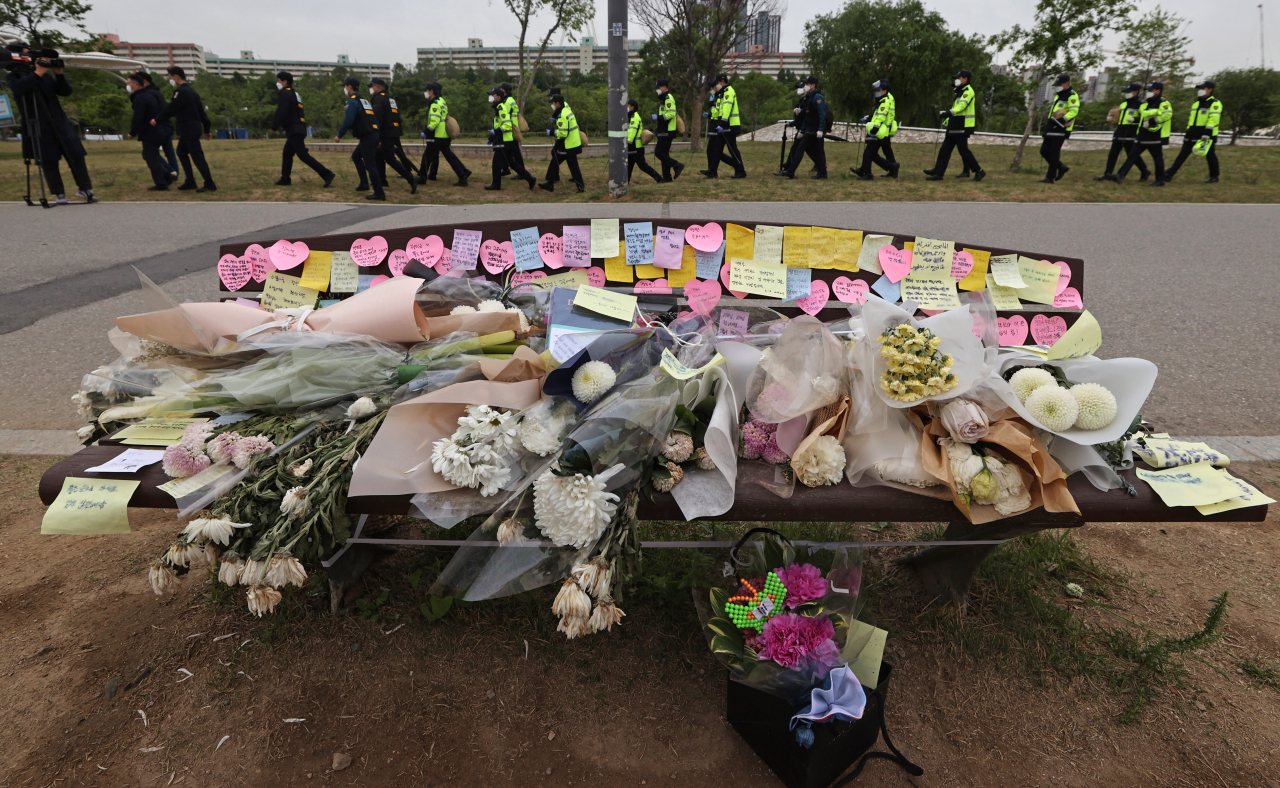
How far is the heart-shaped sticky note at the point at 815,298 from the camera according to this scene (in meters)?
2.63

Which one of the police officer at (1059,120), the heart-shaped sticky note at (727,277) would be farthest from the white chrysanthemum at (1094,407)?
the police officer at (1059,120)

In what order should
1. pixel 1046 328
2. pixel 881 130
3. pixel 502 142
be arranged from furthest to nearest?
pixel 881 130 → pixel 502 142 → pixel 1046 328

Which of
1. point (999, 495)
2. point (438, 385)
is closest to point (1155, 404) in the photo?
point (999, 495)

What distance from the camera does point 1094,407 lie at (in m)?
1.49

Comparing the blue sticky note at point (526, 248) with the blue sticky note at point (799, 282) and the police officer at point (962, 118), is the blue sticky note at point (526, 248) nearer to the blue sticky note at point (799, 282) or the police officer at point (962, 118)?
the blue sticky note at point (799, 282)

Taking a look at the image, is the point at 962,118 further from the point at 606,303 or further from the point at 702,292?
the point at 606,303

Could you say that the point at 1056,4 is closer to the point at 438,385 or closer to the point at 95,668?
the point at 438,385

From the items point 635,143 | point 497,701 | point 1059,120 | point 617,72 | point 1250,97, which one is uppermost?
point 1250,97

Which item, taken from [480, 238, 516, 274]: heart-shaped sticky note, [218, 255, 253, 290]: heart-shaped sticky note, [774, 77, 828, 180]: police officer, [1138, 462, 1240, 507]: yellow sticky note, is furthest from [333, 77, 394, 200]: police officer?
[1138, 462, 1240, 507]: yellow sticky note

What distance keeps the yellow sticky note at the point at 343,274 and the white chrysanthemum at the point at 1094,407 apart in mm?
2519

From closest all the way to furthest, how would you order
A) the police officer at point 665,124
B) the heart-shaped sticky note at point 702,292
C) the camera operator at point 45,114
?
the heart-shaped sticky note at point 702,292 → the camera operator at point 45,114 → the police officer at point 665,124

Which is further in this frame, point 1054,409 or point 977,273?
point 977,273

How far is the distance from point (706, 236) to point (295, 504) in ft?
6.04

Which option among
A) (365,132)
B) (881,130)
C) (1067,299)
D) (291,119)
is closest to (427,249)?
(1067,299)
